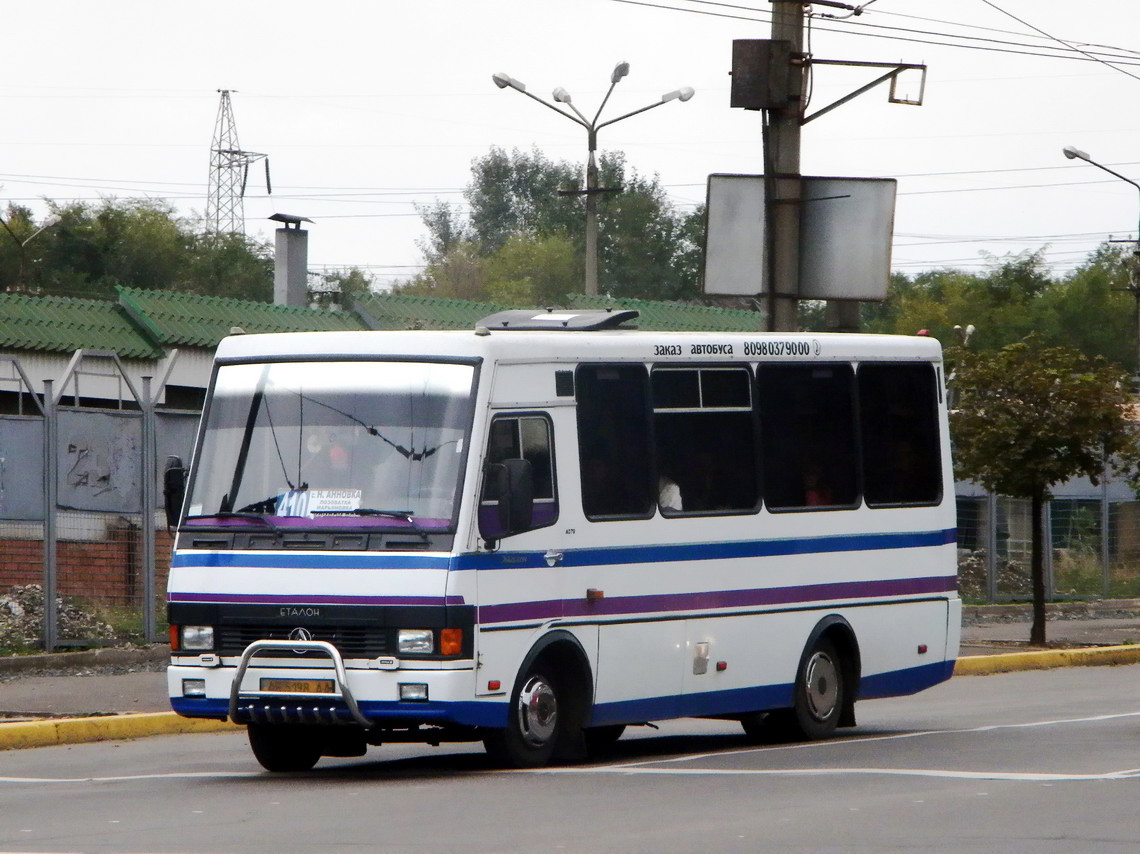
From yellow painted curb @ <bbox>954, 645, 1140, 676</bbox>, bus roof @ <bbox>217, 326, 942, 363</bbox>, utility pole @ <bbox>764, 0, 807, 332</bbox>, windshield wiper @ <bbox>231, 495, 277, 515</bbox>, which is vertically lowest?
yellow painted curb @ <bbox>954, 645, 1140, 676</bbox>

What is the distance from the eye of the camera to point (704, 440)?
13.4 metres

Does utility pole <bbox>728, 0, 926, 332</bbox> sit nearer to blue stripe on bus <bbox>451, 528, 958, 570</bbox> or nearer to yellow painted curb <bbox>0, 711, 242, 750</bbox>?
blue stripe on bus <bbox>451, 528, 958, 570</bbox>

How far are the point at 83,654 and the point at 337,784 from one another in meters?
7.72

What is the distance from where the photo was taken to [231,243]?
8750 centimetres

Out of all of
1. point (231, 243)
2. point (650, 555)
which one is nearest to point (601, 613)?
point (650, 555)

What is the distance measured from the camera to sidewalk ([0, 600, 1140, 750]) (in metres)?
15.1

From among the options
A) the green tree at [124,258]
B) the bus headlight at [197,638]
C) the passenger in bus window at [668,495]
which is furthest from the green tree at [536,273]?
the bus headlight at [197,638]

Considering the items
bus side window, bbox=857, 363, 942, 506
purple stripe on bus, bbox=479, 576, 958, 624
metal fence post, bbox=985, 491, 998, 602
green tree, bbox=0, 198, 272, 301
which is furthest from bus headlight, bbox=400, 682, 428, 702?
green tree, bbox=0, 198, 272, 301

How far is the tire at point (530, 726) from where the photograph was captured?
11914 mm

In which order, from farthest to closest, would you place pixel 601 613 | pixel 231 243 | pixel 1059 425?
pixel 231 243 → pixel 1059 425 → pixel 601 613

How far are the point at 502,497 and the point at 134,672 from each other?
811cm

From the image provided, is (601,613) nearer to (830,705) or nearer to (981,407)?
(830,705)

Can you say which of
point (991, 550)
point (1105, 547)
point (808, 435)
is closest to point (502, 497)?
point (808, 435)

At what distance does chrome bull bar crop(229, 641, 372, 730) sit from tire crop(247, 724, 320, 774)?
2.58 feet
